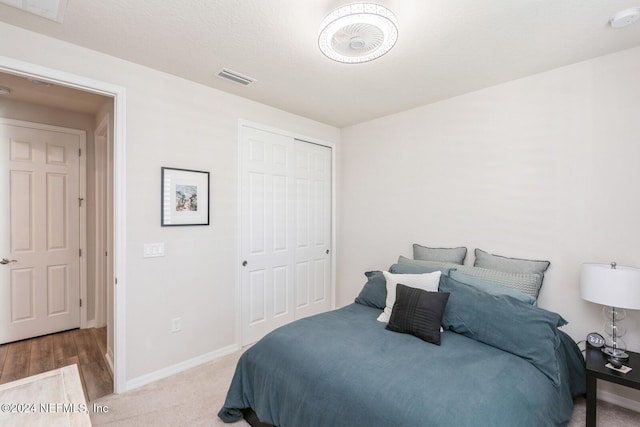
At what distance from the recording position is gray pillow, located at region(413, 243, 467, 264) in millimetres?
2857

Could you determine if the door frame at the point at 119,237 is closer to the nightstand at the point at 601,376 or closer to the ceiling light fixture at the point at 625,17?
the nightstand at the point at 601,376

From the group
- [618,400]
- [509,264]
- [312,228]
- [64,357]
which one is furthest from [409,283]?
[64,357]

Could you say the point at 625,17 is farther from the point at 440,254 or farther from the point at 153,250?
the point at 153,250

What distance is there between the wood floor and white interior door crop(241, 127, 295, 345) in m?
1.24

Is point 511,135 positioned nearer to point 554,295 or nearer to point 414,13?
point 554,295

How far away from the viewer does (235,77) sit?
259 cm

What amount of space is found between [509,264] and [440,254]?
600 millimetres

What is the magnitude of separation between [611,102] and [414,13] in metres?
1.66

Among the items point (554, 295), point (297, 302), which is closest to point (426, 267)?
point (554, 295)

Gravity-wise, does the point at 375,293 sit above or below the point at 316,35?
below

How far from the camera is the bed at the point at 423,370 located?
4.47 ft

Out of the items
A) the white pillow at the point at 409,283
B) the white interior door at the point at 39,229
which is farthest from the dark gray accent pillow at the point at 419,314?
the white interior door at the point at 39,229

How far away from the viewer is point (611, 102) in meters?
2.19

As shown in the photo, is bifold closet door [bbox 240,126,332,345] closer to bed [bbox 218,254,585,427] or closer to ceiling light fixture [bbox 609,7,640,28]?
bed [bbox 218,254,585,427]
